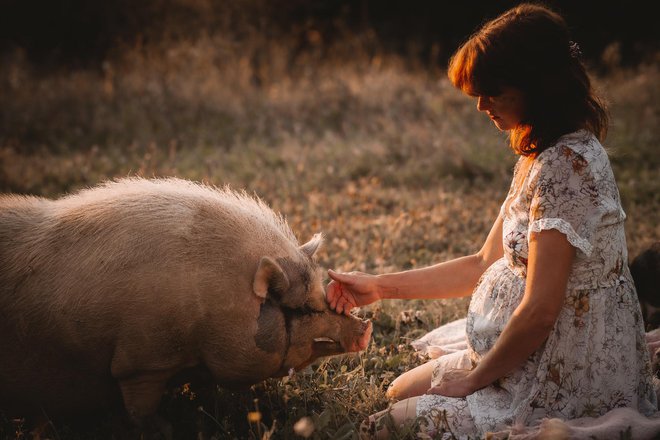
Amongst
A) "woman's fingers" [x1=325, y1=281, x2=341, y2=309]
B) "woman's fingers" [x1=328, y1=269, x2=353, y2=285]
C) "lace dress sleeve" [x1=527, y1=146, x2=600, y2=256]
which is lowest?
"woman's fingers" [x1=325, y1=281, x2=341, y2=309]

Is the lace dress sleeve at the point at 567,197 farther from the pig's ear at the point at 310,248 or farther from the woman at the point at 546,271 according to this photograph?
the pig's ear at the point at 310,248

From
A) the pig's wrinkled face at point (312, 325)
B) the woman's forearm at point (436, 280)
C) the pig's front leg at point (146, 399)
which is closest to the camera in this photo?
the pig's front leg at point (146, 399)

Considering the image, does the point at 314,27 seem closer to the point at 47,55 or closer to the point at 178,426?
the point at 47,55

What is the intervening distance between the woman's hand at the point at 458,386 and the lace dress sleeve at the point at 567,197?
616 millimetres

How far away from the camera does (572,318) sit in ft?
7.82

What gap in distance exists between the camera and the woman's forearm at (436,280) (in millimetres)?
3062

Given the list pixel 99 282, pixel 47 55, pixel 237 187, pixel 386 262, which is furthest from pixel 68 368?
pixel 47 55

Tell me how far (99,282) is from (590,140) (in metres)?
1.90

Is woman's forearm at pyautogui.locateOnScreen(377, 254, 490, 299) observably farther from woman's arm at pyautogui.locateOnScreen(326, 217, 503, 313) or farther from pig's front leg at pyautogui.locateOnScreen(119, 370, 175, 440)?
pig's front leg at pyautogui.locateOnScreen(119, 370, 175, 440)

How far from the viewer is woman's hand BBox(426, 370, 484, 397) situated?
242cm

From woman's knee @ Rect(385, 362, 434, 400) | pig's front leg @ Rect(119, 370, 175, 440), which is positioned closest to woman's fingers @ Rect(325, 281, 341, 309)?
woman's knee @ Rect(385, 362, 434, 400)

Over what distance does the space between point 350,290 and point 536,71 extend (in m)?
1.28

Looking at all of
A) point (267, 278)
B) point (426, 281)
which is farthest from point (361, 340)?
point (267, 278)

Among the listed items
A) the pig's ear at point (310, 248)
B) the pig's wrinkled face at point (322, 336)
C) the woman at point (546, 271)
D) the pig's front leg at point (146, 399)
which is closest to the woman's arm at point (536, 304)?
the woman at point (546, 271)
